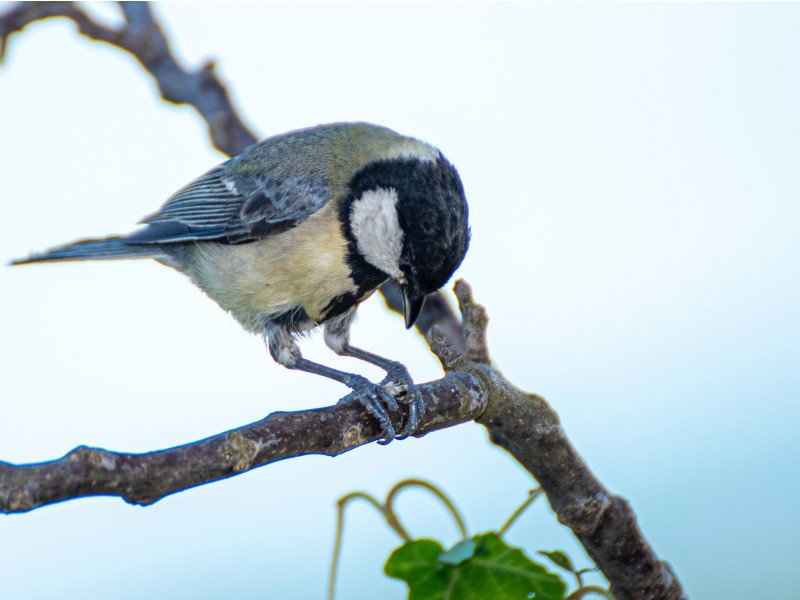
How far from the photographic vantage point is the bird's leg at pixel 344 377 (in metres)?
0.95

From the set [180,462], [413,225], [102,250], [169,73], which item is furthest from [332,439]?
[169,73]

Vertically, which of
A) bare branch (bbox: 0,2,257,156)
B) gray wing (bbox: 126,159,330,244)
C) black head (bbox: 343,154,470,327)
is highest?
bare branch (bbox: 0,2,257,156)

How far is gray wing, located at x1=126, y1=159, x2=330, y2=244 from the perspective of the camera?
4.19 feet

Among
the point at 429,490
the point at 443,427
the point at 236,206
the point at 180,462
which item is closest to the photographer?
the point at 180,462

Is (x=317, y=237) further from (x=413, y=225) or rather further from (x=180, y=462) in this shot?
(x=180, y=462)

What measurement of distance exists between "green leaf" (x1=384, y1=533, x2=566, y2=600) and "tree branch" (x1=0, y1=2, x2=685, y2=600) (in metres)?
0.10

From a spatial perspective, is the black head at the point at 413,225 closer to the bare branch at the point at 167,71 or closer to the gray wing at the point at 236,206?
A: the gray wing at the point at 236,206

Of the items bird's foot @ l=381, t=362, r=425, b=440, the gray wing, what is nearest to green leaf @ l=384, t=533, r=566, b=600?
bird's foot @ l=381, t=362, r=425, b=440

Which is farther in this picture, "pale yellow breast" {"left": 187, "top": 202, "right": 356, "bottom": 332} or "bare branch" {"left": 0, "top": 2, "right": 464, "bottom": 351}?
"bare branch" {"left": 0, "top": 2, "right": 464, "bottom": 351}

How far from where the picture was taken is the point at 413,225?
3.69 feet

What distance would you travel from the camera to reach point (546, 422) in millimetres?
1047

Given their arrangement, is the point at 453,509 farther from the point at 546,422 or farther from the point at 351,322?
the point at 351,322

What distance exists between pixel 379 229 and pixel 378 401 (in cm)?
29

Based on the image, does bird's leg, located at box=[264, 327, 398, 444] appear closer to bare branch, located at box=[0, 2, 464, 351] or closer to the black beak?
the black beak
